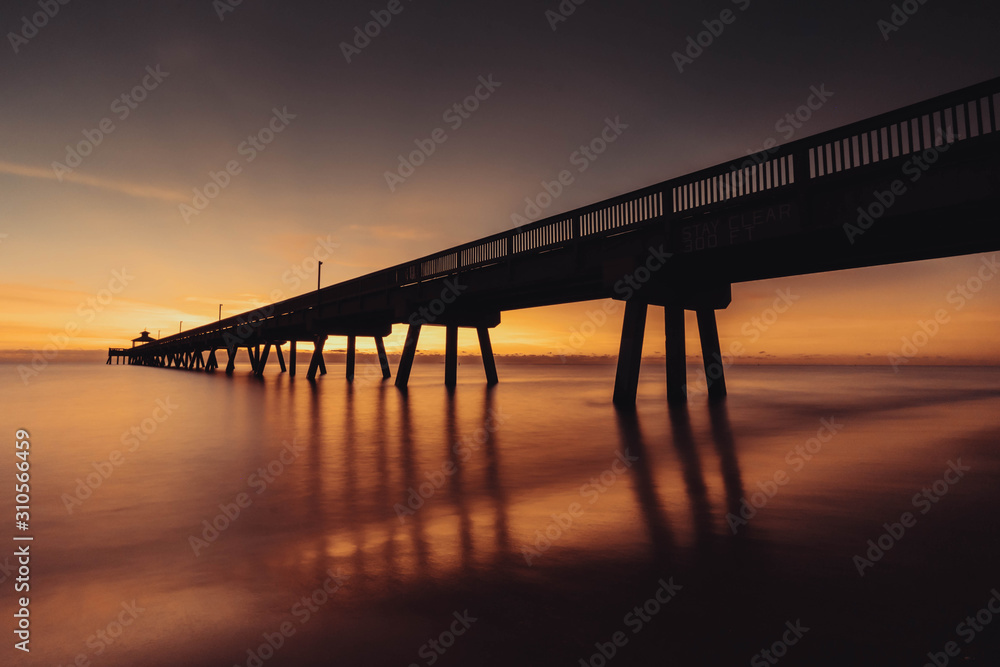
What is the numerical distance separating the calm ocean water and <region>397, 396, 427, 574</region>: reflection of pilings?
0.18 feet

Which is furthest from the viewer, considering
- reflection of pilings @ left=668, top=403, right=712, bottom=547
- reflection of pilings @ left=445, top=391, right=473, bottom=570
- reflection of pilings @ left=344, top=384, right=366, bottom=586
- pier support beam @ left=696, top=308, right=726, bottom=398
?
pier support beam @ left=696, top=308, right=726, bottom=398

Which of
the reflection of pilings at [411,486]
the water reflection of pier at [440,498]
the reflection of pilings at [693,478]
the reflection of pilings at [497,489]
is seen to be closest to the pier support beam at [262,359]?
the reflection of pilings at [411,486]

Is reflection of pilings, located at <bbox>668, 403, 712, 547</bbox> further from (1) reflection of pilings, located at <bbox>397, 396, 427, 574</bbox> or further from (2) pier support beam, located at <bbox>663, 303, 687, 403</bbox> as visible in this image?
(2) pier support beam, located at <bbox>663, 303, 687, 403</bbox>

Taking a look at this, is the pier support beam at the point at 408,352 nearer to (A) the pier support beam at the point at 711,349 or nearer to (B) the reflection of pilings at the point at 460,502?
(A) the pier support beam at the point at 711,349

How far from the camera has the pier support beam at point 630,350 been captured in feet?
68.6

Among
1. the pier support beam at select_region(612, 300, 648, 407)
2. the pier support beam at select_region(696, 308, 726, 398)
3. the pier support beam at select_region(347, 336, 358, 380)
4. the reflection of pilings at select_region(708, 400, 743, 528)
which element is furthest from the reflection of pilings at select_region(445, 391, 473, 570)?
the pier support beam at select_region(347, 336, 358, 380)

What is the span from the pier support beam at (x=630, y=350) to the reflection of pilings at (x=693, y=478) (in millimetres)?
4489

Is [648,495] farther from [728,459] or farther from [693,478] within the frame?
[728,459]

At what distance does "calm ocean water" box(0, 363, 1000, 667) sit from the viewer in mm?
3371

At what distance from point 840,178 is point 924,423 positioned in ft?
29.6

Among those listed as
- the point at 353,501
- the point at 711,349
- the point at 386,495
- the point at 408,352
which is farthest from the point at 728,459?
the point at 408,352

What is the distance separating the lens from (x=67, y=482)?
8688mm

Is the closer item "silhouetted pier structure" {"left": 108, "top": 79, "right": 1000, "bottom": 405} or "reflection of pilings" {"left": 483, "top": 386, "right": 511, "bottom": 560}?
"reflection of pilings" {"left": 483, "top": 386, "right": 511, "bottom": 560}

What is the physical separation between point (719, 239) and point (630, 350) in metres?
6.33
